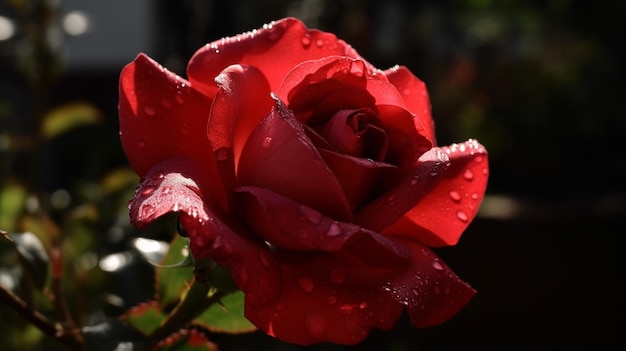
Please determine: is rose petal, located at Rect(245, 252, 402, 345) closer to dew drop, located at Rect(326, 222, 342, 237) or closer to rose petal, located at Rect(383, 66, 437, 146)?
dew drop, located at Rect(326, 222, 342, 237)

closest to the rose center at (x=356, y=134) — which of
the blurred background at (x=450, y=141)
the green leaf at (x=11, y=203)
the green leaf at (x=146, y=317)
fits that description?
the green leaf at (x=146, y=317)

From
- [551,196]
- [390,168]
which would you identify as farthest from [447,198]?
[551,196]

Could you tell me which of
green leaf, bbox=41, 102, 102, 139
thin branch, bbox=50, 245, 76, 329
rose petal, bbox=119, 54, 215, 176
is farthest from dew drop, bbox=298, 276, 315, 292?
green leaf, bbox=41, 102, 102, 139

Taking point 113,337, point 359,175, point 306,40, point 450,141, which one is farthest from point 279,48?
point 450,141

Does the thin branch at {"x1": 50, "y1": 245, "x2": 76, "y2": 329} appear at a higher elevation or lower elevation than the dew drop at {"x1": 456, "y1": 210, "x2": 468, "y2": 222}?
lower

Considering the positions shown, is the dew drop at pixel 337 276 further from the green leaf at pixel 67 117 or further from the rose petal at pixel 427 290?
the green leaf at pixel 67 117

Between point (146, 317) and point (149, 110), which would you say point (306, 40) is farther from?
point (146, 317)
